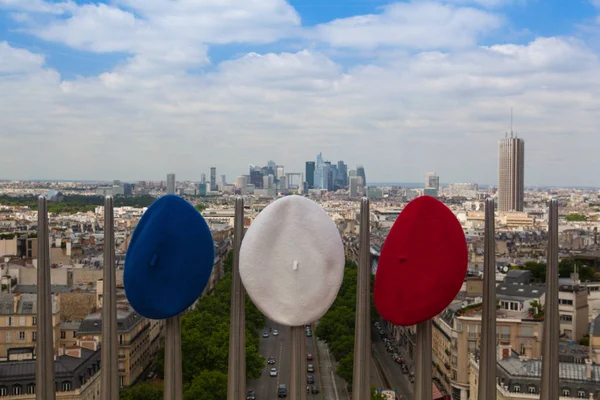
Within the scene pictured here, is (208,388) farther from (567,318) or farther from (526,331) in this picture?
(567,318)

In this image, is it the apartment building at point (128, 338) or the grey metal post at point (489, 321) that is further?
the apartment building at point (128, 338)

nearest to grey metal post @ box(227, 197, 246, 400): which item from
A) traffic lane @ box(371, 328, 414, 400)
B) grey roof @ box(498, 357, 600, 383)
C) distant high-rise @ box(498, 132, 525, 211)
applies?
grey roof @ box(498, 357, 600, 383)

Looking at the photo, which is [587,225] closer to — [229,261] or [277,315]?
[229,261]

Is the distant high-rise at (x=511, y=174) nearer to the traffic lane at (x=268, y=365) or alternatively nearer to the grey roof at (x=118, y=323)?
the traffic lane at (x=268, y=365)

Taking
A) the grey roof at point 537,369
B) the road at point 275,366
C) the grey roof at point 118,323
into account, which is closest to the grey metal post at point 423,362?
the grey roof at point 537,369

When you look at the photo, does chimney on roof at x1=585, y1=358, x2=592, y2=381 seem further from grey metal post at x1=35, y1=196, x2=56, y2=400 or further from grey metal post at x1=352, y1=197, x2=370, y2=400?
grey metal post at x1=35, y1=196, x2=56, y2=400

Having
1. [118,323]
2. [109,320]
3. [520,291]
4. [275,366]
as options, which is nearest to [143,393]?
[118,323]

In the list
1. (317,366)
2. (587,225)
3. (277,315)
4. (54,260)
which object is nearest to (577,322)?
(317,366)
